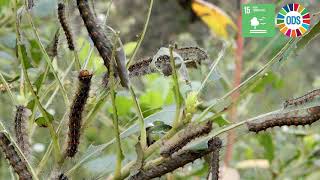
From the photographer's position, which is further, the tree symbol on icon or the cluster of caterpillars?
Result: the tree symbol on icon

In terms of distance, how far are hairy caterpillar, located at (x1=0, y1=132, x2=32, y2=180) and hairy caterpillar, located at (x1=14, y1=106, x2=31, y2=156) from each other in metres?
0.03

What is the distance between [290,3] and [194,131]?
28 cm

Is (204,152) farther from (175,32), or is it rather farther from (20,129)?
(175,32)

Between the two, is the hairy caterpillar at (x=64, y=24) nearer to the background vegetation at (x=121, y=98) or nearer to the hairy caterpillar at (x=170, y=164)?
the background vegetation at (x=121, y=98)

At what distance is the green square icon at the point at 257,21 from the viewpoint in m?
0.79

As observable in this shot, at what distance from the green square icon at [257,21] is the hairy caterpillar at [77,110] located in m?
0.27

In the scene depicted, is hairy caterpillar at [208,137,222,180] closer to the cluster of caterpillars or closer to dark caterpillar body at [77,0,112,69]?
the cluster of caterpillars

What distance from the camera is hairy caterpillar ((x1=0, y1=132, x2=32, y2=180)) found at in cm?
65

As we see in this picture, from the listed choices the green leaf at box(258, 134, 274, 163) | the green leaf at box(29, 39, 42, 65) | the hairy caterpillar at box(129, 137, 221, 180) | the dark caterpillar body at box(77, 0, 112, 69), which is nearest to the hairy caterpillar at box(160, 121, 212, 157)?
the hairy caterpillar at box(129, 137, 221, 180)

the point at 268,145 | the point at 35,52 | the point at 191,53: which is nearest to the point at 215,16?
the point at 268,145

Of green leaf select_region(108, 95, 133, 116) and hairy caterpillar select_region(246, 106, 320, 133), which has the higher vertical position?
green leaf select_region(108, 95, 133, 116)

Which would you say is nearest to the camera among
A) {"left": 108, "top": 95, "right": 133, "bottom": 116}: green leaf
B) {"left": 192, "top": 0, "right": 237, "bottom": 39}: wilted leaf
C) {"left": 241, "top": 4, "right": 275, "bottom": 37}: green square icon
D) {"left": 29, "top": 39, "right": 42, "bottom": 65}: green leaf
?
{"left": 241, "top": 4, "right": 275, "bottom": 37}: green square icon

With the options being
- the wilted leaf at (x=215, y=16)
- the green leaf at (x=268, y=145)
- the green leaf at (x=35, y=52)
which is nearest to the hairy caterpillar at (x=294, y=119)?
the green leaf at (x=35, y=52)

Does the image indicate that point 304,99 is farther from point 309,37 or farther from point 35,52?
point 35,52
